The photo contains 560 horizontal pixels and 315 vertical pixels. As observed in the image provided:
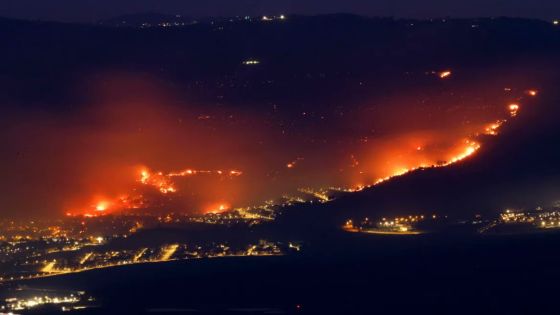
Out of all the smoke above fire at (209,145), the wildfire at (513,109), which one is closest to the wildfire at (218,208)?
the smoke above fire at (209,145)

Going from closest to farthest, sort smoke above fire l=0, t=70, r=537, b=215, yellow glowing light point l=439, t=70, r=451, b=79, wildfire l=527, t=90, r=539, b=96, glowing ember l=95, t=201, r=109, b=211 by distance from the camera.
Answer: glowing ember l=95, t=201, r=109, b=211 → smoke above fire l=0, t=70, r=537, b=215 → wildfire l=527, t=90, r=539, b=96 → yellow glowing light point l=439, t=70, r=451, b=79

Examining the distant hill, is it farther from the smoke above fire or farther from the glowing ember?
the glowing ember

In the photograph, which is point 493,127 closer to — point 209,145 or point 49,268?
A: point 209,145

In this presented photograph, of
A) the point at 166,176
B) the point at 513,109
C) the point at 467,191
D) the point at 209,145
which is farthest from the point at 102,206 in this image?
the point at 513,109

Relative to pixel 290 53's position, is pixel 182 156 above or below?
below

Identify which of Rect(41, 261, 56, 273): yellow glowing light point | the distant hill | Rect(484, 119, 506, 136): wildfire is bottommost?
Rect(41, 261, 56, 273): yellow glowing light point

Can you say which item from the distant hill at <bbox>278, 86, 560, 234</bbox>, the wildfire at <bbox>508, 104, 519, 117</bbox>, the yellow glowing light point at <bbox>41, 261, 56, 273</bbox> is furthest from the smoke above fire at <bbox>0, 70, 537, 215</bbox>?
the yellow glowing light point at <bbox>41, 261, 56, 273</bbox>

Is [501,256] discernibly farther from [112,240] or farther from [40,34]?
[40,34]

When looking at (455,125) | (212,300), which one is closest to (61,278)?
(212,300)
